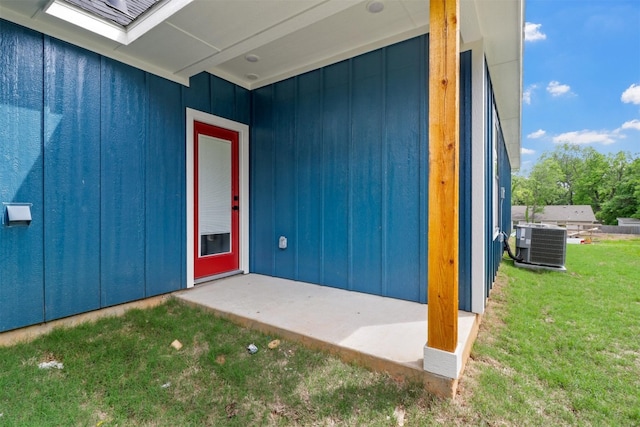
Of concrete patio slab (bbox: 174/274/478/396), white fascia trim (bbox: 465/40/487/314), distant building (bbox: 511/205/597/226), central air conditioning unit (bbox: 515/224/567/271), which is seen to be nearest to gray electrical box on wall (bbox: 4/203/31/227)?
concrete patio slab (bbox: 174/274/478/396)

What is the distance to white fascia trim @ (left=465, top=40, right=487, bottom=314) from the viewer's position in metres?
2.71

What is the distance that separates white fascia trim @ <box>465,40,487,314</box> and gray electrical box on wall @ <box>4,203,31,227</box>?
3.89m

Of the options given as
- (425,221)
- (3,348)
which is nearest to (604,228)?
(425,221)

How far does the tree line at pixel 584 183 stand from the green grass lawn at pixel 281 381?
3609 centimetres

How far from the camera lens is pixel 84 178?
9.02 ft

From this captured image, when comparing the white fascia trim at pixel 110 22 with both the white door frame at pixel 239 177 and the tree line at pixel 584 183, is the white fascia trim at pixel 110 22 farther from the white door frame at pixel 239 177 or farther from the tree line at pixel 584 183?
the tree line at pixel 584 183

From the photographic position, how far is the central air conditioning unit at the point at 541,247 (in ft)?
17.1

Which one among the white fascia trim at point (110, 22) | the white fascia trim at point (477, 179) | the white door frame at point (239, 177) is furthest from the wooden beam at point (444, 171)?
the white door frame at point (239, 177)

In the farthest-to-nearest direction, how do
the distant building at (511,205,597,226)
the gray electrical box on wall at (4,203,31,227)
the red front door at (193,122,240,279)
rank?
the distant building at (511,205,597,226)
the red front door at (193,122,240,279)
the gray electrical box on wall at (4,203,31,227)

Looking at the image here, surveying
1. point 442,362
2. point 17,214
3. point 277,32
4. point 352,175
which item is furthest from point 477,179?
point 17,214

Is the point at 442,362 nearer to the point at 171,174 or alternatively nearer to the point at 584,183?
the point at 171,174

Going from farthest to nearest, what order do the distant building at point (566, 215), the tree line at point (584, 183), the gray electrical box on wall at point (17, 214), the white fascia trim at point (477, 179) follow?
the tree line at point (584, 183) → the distant building at point (566, 215) → the white fascia trim at point (477, 179) → the gray electrical box on wall at point (17, 214)

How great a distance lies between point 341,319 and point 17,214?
2.81 m

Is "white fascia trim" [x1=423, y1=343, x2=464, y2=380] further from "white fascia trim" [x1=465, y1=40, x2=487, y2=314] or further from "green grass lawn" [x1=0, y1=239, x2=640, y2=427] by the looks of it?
"white fascia trim" [x1=465, y1=40, x2=487, y2=314]
